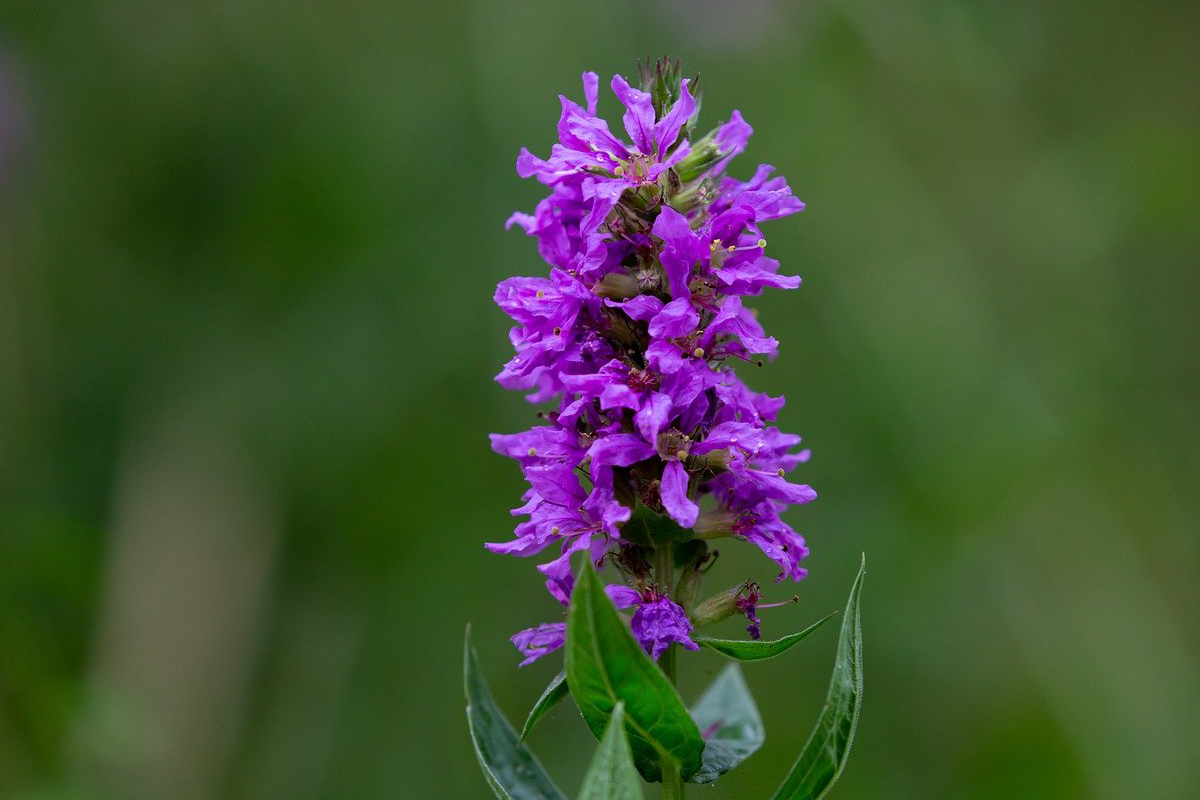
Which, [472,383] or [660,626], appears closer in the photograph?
[660,626]

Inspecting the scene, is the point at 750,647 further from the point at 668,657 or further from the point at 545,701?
the point at 545,701

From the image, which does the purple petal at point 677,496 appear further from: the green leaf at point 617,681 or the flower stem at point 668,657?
the green leaf at point 617,681

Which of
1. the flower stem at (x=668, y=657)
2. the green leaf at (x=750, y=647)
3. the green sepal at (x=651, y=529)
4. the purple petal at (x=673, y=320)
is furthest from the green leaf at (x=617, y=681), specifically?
the purple petal at (x=673, y=320)

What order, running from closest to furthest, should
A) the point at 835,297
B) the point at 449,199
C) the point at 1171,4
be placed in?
the point at 835,297
the point at 449,199
the point at 1171,4

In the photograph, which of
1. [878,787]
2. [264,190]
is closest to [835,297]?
[878,787]

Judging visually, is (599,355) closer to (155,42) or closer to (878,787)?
(878,787)

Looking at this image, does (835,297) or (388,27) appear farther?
(388,27)

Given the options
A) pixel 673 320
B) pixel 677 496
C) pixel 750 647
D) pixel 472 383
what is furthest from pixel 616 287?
pixel 472 383
